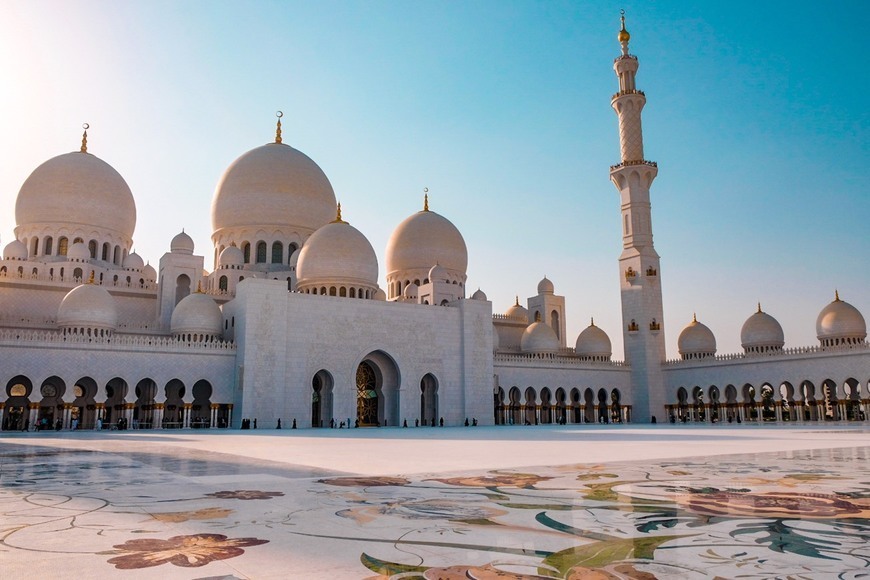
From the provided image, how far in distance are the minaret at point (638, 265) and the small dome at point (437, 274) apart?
31.7ft

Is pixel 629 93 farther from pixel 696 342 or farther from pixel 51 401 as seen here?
pixel 51 401

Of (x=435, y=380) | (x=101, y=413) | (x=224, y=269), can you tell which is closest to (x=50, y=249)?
(x=224, y=269)

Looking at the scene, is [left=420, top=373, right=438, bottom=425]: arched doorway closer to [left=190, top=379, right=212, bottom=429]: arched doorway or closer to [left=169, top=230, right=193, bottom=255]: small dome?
[left=190, top=379, right=212, bottom=429]: arched doorway

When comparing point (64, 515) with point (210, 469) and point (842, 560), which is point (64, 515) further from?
point (842, 560)

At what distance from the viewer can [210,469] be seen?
24.4 ft

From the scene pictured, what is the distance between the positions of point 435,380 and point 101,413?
44.8ft

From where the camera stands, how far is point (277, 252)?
1389 inches

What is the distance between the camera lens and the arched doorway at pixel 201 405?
28478 mm

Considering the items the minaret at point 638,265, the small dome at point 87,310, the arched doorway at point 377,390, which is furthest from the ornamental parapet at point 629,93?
the small dome at point 87,310

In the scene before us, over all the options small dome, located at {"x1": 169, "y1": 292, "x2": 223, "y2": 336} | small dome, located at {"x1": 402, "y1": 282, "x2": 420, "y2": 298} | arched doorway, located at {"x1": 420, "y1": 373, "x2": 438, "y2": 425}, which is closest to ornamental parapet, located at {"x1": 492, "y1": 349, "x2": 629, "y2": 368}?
arched doorway, located at {"x1": 420, "y1": 373, "x2": 438, "y2": 425}

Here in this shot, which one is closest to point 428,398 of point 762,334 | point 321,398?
point 321,398

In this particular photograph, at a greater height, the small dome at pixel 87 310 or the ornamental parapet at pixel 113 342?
the small dome at pixel 87 310

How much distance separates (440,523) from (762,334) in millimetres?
35240

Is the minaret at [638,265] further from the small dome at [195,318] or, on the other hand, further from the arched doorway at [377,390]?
the small dome at [195,318]
